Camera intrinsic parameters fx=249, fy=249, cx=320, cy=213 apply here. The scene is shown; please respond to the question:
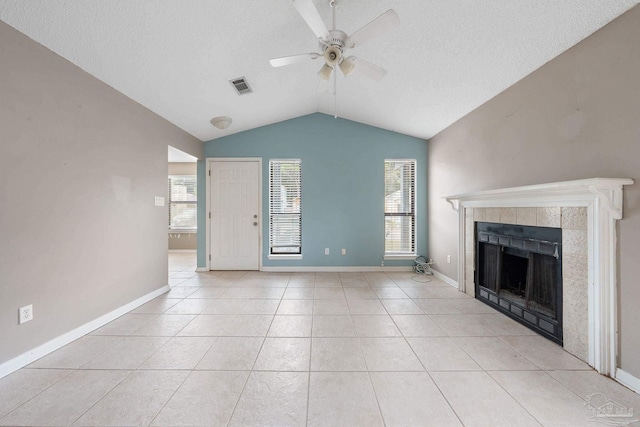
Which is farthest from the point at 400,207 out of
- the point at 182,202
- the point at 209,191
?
the point at 182,202

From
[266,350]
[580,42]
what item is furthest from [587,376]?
[580,42]

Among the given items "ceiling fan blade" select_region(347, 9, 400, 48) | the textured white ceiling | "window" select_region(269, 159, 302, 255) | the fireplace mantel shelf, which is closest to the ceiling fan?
"ceiling fan blade" select_region(347, 9, 400, 48)

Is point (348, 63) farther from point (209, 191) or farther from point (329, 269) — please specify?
point (209, 191)

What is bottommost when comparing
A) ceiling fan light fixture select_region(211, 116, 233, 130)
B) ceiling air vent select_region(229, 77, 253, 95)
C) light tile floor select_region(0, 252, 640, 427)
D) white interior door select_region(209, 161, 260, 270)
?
light tile floor select_region(0, 252, 640, 427)

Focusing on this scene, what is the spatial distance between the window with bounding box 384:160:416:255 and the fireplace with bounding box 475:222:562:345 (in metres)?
1.53

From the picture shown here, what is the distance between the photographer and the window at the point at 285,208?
4.80 meters

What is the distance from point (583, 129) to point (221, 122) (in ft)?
14.0

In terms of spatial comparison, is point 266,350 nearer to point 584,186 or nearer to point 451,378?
point 451,378

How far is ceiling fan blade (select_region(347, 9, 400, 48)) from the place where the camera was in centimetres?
171

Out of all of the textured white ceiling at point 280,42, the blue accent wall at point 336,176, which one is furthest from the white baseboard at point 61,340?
the textured white ceiling at point 280,42

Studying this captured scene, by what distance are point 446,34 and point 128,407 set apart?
364cm

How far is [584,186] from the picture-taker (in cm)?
177

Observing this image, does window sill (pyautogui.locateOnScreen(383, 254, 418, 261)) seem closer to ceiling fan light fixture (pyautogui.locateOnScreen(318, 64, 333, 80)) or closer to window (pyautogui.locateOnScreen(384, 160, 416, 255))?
window (pyautogui.locateOnScreen(384, 160, 416, 255))

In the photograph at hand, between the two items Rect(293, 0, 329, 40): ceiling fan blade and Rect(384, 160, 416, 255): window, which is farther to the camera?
Rect(384, 160, 416, 255): window
